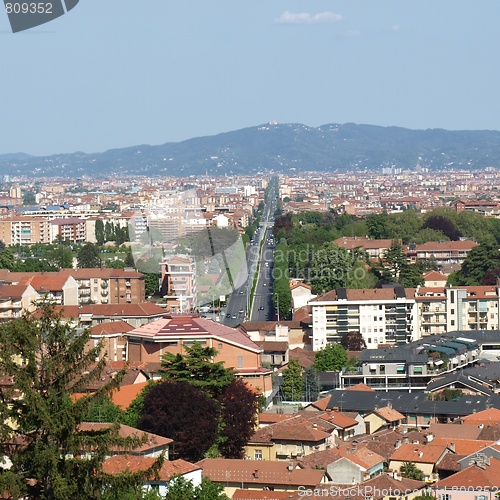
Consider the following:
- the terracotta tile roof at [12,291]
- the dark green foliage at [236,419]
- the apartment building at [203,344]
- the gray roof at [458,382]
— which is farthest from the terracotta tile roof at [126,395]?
the terracotta tile roof at [12,291]

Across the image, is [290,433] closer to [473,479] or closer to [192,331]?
[473,479]

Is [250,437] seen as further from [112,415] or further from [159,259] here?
[159,259]

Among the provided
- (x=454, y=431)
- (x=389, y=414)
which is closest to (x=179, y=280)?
(x=389, y=414)

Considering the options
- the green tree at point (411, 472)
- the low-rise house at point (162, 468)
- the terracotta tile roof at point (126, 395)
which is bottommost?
the green tree at point (411, 472)

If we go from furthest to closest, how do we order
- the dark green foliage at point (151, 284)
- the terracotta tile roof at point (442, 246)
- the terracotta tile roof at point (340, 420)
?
1. the terracotta tile roof at point (442, 246)
2. the dark green foliage at point (151, 284)
3. the terracotta tile roof at point (340, 420)

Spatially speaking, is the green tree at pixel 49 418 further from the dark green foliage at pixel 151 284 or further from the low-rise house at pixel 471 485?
the dark green foliage at pixel 151 284

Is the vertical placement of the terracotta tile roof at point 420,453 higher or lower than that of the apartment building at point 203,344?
lower

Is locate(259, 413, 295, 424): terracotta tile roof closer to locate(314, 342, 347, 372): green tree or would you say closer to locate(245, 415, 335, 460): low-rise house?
locate(245, 415, 335, 460): low-rise house
